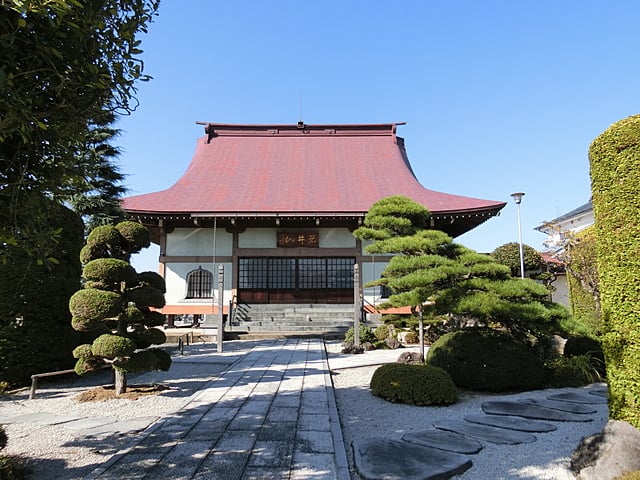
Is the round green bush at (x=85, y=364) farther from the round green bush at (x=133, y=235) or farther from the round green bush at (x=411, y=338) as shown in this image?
the round green bush at (x=411, y=338)

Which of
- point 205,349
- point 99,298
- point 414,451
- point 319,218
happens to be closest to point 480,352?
point 414,451

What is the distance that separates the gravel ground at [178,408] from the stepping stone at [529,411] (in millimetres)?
135

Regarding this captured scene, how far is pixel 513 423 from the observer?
464 centimetres

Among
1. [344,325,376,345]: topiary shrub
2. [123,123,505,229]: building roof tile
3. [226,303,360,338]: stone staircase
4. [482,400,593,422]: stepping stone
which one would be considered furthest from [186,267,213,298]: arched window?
[482,400,593,422]: stepping stone

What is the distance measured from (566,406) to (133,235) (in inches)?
257

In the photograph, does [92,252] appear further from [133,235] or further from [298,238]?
[298,238]

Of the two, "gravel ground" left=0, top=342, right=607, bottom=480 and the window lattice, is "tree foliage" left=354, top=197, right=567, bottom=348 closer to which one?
"gravel ground" left=0, top=342, right=607, bottom=480

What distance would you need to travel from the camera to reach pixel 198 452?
362 cm

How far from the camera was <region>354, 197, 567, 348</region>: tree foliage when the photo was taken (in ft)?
20.6

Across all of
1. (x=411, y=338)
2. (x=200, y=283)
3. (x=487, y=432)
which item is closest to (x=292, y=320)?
(x=200, y=283)

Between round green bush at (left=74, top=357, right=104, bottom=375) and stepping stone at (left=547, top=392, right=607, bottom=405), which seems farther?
round green bush at (left=74, top=357, right=104, bottom=375)

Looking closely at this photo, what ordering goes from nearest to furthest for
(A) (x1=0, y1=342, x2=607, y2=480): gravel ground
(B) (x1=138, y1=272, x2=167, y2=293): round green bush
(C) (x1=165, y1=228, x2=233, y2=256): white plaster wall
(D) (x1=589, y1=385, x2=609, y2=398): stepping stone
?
1. (A) (x1=0, y1=342, x2=607, y2=480): gravel ground
2. (D) (x1=589, y1=385, x2=609, y2=398): stepping stone
3. (B) (x1=138, y1=272, x2=167, y2=293): round green bush
4. (C) (x1=165, y1=228, x2=233, y2=256): white plaster wall

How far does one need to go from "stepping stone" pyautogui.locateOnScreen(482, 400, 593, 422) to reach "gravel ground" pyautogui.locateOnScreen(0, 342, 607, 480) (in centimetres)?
14

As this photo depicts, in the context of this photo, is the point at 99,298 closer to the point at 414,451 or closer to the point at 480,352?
the point at 414,451
